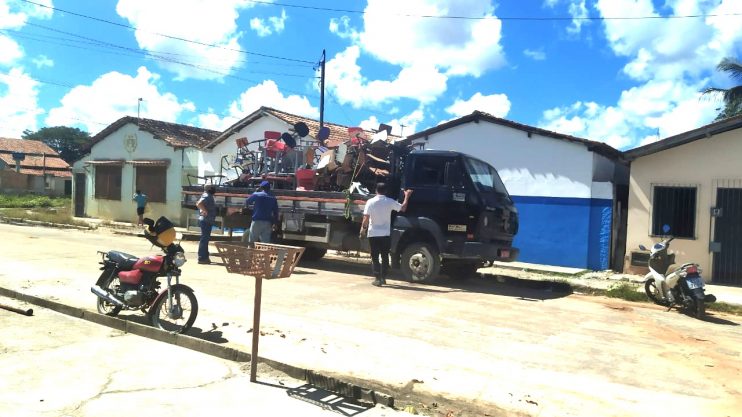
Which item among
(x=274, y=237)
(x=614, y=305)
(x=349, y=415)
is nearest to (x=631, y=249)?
(x=614, y=305)

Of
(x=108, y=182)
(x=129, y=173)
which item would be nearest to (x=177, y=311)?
(x=129, y=173)

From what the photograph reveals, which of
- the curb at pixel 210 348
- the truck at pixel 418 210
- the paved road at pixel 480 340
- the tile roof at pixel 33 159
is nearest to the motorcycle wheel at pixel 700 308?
the paved road at pixel 480 340

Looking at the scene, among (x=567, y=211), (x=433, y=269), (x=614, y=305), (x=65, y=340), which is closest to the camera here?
(x=65, y=340)

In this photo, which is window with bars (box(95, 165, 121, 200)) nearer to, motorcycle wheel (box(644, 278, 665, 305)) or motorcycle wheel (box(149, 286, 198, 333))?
motorcycle wheel (box(149, 286, 198, 333))

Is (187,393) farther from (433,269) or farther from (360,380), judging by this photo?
(433,269)

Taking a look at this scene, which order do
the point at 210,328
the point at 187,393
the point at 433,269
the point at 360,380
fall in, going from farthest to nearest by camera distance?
the point at 433,269
the point at 210,328
the point at 360,380
the point at 187,393

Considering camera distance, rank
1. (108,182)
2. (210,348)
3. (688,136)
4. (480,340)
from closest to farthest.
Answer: (210,348) < (480,340) < (688,136) < (108,182)

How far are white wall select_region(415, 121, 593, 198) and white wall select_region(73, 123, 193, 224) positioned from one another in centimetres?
1266

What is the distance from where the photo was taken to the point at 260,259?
461 cm

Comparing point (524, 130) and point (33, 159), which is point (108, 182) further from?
point (33, 159)

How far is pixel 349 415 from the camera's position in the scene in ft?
13.7

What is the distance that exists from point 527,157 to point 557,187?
46.7 inches

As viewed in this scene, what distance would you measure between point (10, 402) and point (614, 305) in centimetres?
876

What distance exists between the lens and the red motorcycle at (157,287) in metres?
6.13
